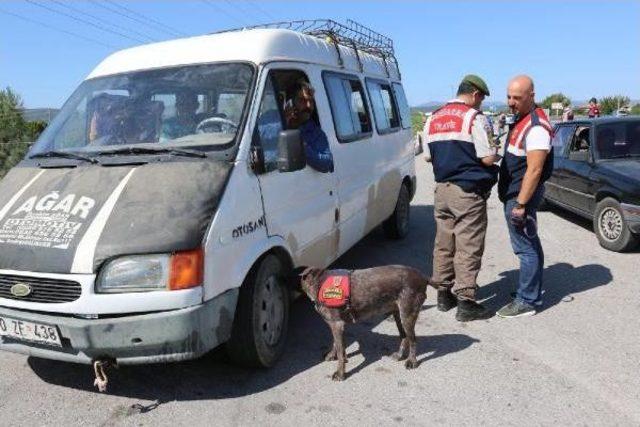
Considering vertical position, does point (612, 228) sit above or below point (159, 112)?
below

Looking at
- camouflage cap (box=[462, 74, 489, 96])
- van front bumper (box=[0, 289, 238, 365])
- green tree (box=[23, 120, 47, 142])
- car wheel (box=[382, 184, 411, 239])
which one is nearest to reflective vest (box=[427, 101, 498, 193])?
camouflage cap (box=[462, 74, 489, 96])

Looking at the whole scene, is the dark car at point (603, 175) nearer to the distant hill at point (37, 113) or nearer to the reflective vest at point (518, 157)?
the reflective vest at point (518, 157)

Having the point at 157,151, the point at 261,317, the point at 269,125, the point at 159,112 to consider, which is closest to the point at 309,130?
the point at 269,125

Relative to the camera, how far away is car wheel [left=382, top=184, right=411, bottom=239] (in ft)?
24.6

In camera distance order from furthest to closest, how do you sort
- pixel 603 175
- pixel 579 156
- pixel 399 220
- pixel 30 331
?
pixel 579 156 → pixel 399 220 → pixel 603 175 → pixel 30 331

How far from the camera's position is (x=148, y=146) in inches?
147

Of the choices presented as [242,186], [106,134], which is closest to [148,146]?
[106,134]

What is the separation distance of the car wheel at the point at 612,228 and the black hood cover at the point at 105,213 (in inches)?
215

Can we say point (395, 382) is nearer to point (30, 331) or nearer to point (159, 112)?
point (30, 331)

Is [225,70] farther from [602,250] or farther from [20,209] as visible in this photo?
[602,250]

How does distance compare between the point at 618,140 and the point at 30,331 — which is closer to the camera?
the point at 30,331

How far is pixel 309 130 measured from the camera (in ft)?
14.4

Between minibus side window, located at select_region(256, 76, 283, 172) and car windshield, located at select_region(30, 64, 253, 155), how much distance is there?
15 cm

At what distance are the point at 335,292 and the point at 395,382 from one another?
2.45 feet
